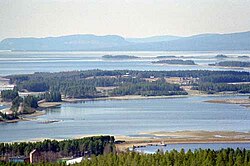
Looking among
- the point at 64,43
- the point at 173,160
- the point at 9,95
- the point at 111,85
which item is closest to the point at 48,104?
the point at 9,95

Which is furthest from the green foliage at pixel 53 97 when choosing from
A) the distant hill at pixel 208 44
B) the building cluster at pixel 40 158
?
the distant hill at pixel 208 44

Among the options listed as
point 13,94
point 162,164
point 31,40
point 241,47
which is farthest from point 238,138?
point 31,40

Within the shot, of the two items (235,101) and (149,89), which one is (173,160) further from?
(149,89)

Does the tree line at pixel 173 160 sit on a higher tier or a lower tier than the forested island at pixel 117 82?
higher

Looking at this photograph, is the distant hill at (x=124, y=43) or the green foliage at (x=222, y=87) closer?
the green foliage at (x=222, y=87)

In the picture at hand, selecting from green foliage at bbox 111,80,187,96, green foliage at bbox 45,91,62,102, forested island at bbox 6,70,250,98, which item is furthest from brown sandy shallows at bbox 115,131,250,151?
green foliage at bbox 111,80,187,96

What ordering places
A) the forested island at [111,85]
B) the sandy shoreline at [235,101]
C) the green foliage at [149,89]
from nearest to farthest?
the sandy shoreline at [235,101] < the forested island at [111,85] < the green foliage at [149,89]

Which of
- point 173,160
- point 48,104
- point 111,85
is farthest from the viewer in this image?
point 111,85

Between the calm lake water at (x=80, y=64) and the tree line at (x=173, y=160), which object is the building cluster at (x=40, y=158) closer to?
the tree line at (x=173, y=160)

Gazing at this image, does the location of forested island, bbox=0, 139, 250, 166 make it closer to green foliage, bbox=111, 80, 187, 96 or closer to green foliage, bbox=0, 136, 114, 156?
green foliage, bbox=0, 136, 114, 156
